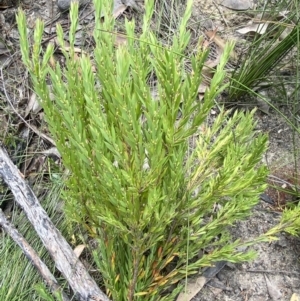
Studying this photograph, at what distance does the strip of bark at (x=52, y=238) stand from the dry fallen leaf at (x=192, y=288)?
11.8 inches

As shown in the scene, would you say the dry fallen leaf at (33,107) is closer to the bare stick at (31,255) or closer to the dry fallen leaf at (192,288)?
the bare stick at (31,255)

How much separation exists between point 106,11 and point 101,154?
36cm

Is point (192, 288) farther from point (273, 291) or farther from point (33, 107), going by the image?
point (33, 107)

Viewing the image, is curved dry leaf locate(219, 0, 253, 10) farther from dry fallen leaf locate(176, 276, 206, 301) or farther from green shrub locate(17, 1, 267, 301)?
dry fallen leaf locate(176, 276, 206, 301)

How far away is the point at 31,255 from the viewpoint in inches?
62.8

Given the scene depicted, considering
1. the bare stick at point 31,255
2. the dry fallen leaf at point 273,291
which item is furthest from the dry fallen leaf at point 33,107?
the dry fallen leaf at point 273,291

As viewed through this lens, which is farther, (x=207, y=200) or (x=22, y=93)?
(x=22, y=93)

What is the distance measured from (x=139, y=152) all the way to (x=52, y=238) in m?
0.63

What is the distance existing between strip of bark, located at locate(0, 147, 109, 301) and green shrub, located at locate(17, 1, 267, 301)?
0.07 m

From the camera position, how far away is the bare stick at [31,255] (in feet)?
5.03

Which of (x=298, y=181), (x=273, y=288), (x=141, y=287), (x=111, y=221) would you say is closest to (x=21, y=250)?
(x=141, y=287)

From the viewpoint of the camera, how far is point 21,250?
1.69 m

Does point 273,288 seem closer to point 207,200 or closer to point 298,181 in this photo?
point 298,181

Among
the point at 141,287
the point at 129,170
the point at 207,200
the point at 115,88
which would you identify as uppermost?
the point at 115,88
